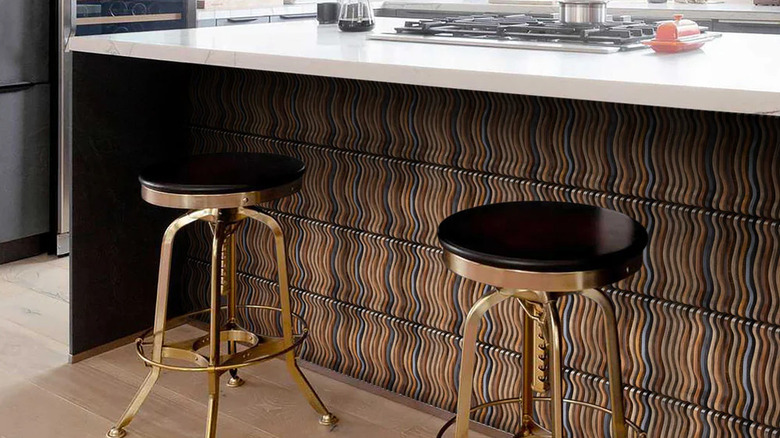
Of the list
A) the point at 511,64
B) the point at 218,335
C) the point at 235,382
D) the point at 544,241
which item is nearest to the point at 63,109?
the point at 235,382

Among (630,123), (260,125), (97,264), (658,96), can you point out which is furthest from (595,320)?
(97,264)

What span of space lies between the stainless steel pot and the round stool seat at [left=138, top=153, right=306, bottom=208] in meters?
0.84

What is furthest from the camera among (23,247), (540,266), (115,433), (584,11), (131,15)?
(131,15)

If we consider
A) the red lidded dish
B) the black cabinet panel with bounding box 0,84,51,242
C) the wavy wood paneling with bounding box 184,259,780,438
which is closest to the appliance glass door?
the black cabinet panel with bounding box 0,84,51,242

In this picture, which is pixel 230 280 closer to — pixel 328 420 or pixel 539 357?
pixel 328 420

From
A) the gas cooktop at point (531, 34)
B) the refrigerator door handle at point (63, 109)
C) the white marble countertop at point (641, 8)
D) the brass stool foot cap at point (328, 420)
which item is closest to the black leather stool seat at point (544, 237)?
the gas cooktop at point (531, 34)

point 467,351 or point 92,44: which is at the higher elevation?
point 92,44

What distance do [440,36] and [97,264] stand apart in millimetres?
1162

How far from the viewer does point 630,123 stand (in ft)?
6.34

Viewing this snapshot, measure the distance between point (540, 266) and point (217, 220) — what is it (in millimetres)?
883

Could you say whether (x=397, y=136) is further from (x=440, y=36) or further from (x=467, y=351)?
(x=467, y=351)

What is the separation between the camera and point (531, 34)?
90.9 inches

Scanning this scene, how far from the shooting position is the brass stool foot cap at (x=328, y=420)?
7.56 ft

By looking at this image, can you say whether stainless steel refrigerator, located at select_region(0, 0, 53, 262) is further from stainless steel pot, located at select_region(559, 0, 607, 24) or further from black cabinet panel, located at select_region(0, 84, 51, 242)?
stainless steel pot, located at select_region(559, 0, 607, 24)
